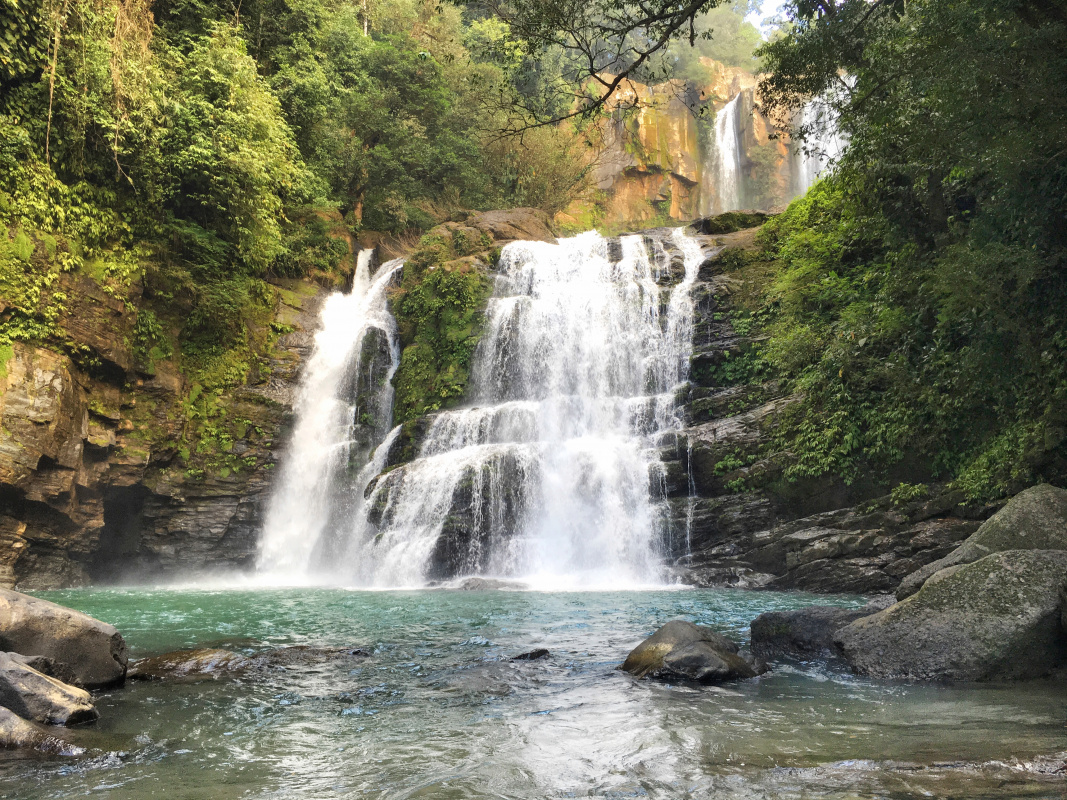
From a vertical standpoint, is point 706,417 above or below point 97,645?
above

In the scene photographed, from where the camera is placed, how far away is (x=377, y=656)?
7281 millimetres

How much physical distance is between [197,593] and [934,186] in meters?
15.7

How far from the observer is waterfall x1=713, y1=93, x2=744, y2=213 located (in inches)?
1499

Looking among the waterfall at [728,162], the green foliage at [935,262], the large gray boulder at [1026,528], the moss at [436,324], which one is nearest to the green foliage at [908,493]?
the green foliage at [935,262]

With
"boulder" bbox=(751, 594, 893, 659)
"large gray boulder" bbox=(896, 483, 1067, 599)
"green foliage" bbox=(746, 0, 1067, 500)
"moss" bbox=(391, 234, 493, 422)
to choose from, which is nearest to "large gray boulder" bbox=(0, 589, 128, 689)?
"boulder" bbox=(751, 594, 893, 659)

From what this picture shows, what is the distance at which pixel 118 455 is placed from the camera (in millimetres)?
16078

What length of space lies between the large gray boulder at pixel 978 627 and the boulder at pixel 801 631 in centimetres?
48

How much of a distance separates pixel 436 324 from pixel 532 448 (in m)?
6.60

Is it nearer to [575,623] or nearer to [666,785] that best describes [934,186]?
[575,623]

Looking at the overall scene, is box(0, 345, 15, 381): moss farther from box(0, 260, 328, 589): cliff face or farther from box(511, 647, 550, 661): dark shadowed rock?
box(511, 647, 550, 661): dark shadowed rock

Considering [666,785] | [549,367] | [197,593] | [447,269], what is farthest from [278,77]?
[666,785]

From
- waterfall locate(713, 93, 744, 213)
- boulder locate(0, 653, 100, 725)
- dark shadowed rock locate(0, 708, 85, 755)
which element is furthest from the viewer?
waterfall locate(713, 93, 744, 213)

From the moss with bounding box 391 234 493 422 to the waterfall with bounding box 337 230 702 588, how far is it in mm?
597

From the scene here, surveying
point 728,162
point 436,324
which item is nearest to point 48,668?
point 436,324
